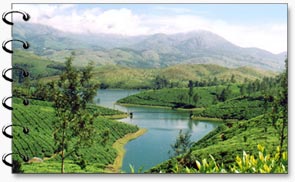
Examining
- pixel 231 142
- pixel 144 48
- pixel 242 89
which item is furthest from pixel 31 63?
pixel 242 89

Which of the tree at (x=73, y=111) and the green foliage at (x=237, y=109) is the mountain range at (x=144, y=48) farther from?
the green foliage at (x=237, y=109)

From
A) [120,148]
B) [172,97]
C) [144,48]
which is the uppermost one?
[144,48]

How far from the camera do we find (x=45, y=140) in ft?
15.5

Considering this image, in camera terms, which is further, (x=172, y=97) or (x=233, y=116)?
(x=172, y=97)

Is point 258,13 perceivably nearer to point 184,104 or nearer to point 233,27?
point 233,27

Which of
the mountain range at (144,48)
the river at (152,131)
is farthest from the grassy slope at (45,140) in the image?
the mountain range at (144,48)

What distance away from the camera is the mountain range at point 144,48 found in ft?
15.9

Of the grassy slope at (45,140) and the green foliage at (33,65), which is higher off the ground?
the green foliage at (33,65)

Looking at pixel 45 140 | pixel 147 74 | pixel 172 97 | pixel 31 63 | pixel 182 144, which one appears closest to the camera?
pixel 31 63

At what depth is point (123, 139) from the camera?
4801mm

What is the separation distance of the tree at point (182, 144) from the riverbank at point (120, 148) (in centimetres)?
37

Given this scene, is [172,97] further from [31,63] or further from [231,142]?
[31,63]

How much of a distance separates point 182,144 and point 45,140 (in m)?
1.41

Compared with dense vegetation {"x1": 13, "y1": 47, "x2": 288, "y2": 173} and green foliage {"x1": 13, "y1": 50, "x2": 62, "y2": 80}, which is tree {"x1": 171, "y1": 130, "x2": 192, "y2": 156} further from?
green foliage {"x1": 13, "y1": 50, "x2": 62, "y2": 80}
